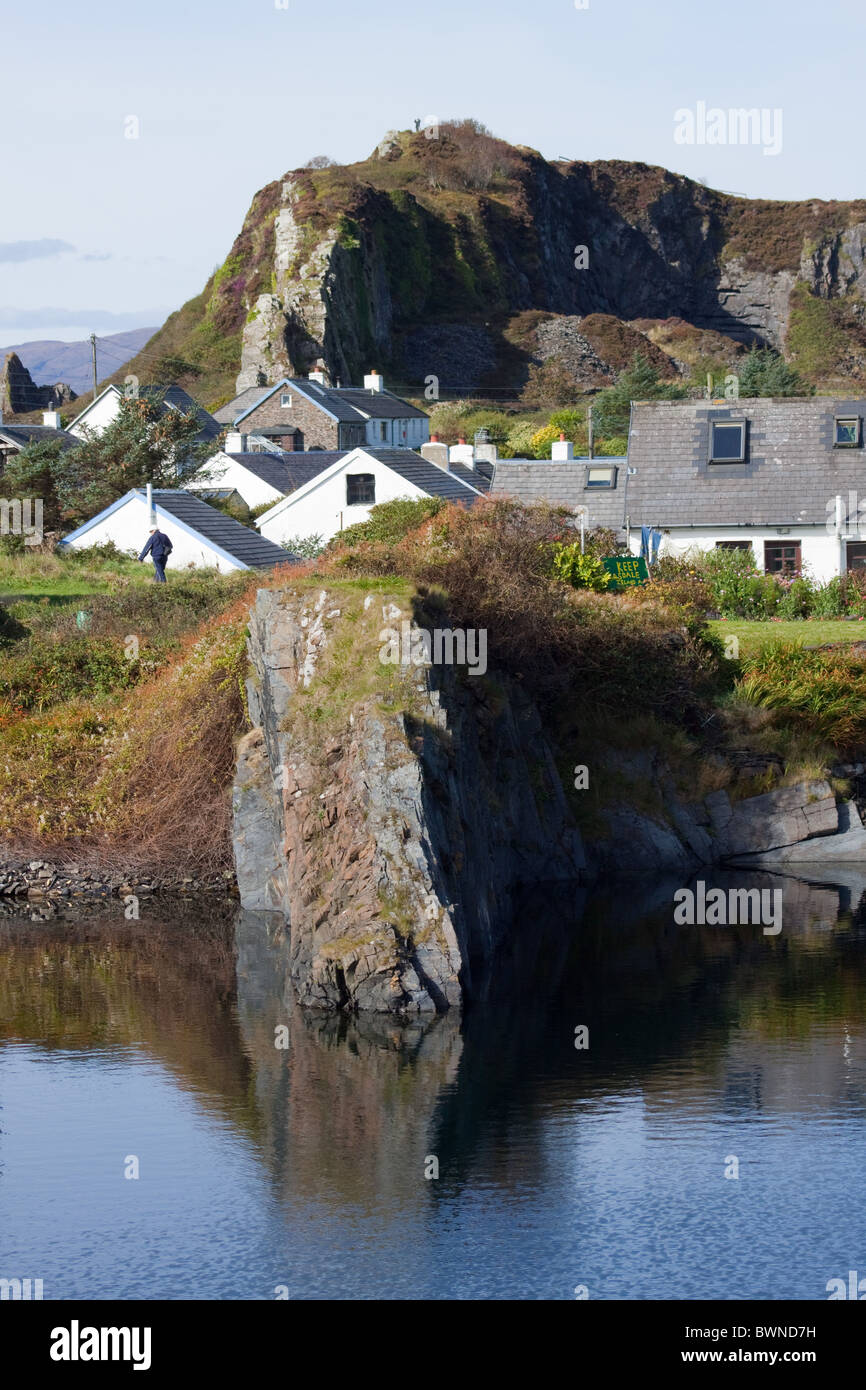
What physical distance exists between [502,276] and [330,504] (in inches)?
3218

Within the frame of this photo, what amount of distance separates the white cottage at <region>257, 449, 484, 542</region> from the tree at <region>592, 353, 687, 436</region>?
31.8 metres

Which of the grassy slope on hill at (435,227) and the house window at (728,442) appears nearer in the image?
the house window at (728,442)

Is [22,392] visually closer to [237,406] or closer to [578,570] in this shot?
[237,406]

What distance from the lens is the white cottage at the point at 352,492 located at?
2157 inches

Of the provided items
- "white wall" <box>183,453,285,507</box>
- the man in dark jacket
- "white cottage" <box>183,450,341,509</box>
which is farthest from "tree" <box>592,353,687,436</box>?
the man in dark jacket

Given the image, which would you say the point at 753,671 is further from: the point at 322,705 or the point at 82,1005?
the point at 82,1005

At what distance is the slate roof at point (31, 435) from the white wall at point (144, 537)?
80.4ft

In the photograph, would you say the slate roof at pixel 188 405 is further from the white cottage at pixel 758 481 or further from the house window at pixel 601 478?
the white cottage at pixel 758 481

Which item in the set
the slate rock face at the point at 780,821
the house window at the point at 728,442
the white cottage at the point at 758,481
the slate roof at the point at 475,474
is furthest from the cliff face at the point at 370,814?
the slate roof at the point at 475,474

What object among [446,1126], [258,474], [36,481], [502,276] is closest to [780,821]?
[446,1126]

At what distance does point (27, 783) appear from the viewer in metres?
28.9
